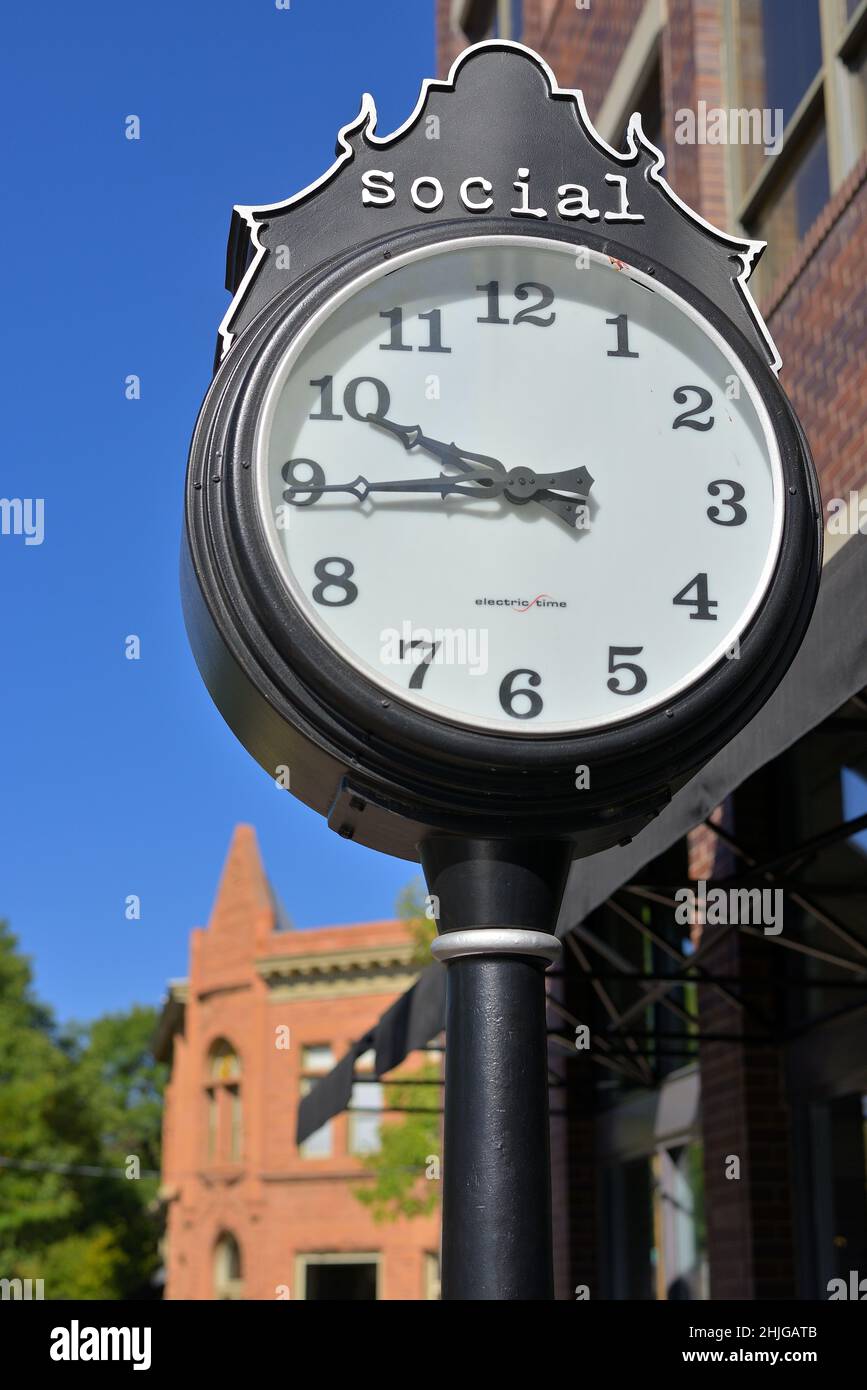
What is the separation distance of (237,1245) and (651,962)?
27264 mm

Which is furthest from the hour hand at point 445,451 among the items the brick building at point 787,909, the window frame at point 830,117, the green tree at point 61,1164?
the green tree at point 61,1164

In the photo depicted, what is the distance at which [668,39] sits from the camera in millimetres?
9023

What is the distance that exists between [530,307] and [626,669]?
2.18ft

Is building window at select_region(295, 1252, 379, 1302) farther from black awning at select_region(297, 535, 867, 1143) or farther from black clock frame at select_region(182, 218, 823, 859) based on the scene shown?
black clock frame at select_region(182, 218, 823, 859)

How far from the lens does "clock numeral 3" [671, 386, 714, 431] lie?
8.68 ft

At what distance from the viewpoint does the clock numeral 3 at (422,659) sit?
2.37 metres

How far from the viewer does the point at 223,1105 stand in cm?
3584

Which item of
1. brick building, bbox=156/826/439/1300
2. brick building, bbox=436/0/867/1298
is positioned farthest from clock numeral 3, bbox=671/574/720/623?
brick building, bbox=156/826/439/1300

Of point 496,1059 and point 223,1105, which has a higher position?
point 223,1105

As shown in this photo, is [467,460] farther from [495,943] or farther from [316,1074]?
[316,1074]

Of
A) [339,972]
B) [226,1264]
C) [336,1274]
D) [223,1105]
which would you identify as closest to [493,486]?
[336,1274]

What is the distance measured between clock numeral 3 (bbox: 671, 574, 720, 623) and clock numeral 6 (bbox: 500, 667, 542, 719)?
0.28m

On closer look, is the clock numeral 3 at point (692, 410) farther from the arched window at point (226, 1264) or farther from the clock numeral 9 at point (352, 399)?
the arched window at point (226, 1264)

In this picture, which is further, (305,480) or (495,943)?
(305,480)
